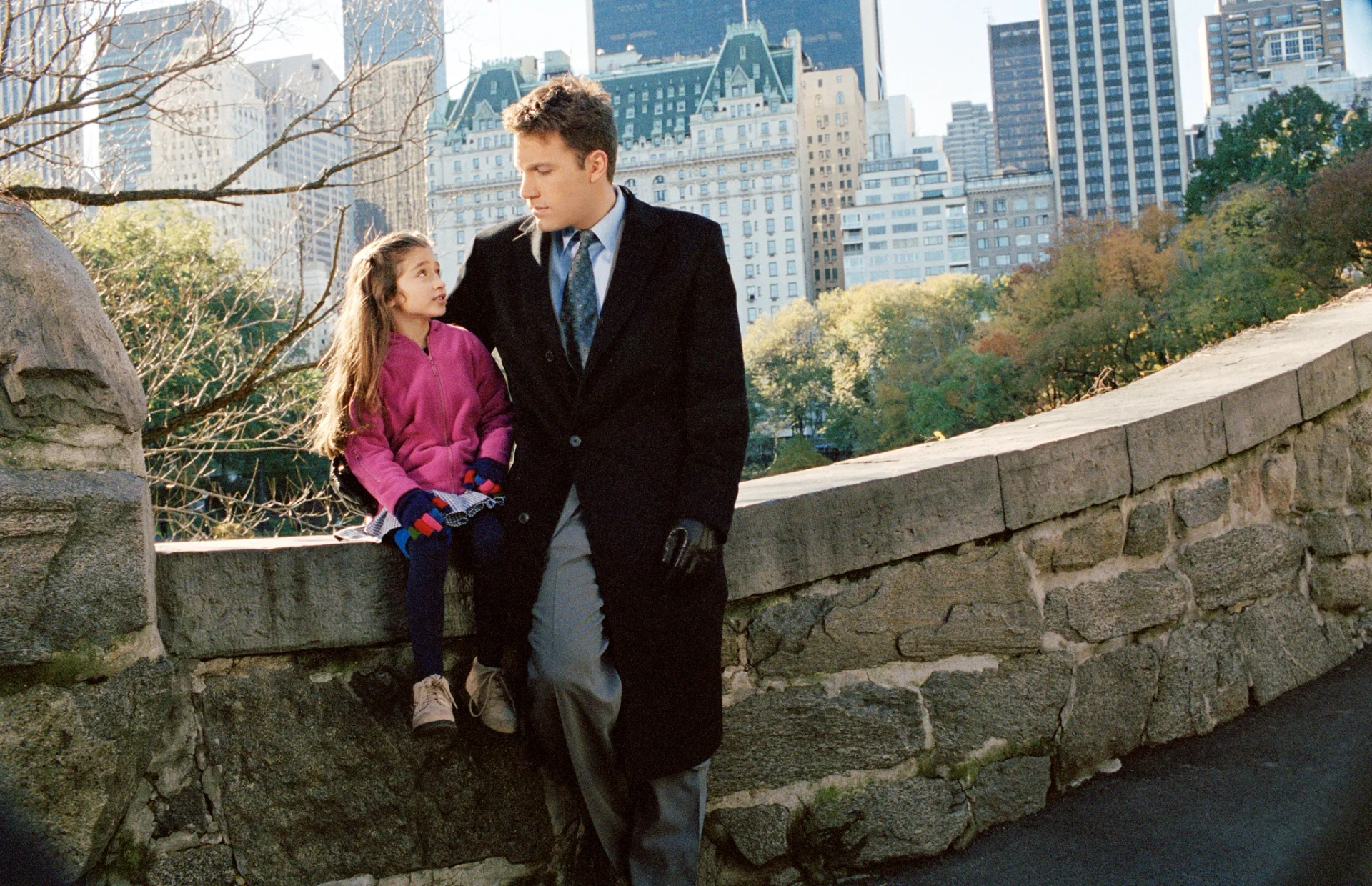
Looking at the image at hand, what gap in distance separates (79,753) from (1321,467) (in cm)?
335

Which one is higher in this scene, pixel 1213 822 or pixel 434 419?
pixel 434 419

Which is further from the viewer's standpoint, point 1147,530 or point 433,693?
point 1147,530

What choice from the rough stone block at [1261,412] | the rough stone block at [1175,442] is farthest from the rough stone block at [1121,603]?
the rough stone block at [1261,412]

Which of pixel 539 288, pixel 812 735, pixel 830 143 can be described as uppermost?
pixel 830 143

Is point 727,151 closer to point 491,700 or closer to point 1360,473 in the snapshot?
point 1360,473

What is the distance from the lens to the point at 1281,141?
51125mm

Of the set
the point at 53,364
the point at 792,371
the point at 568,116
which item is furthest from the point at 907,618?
the point at 792,371

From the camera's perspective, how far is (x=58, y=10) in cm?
616

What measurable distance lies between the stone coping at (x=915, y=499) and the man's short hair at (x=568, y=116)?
2.67ft

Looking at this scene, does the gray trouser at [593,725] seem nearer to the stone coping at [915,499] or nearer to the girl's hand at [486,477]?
the girl's hand at [486,477]

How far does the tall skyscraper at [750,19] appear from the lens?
173m

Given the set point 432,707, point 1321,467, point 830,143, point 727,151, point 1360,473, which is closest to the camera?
point 432,707

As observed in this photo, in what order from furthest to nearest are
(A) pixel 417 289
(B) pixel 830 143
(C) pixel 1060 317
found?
1. (B) pixel 830 143
2. (C) pixel 1060 317
3. (A) pixel 417 289

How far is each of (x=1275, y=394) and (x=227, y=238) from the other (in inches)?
931
